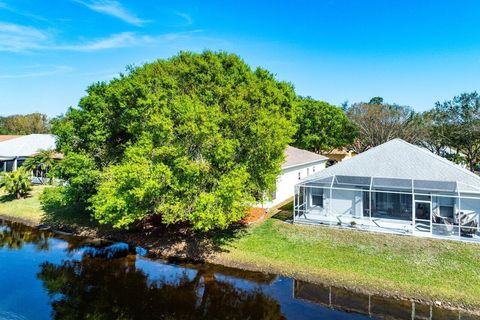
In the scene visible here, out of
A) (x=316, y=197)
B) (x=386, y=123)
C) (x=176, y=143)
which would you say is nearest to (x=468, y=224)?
(x=316, y=197)

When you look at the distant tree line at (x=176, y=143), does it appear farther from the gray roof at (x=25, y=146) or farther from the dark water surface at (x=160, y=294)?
the gray roof at (x=25, y=146)

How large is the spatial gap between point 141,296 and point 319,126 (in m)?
37.7

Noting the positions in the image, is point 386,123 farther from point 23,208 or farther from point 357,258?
point 23,208

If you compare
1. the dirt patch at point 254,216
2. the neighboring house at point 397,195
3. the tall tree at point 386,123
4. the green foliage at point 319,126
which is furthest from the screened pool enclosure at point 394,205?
the tall tree at point 386,123

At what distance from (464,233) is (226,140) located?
14415 mm

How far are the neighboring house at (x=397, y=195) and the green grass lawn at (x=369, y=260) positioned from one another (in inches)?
50.0

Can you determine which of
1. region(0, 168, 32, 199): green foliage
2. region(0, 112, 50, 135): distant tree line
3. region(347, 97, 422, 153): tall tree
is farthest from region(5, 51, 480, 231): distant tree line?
region(0, 112, 50, 135): distant tree line

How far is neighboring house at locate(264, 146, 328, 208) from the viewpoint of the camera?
27828 millimetres

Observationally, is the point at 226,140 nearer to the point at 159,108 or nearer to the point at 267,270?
the point at 159,108

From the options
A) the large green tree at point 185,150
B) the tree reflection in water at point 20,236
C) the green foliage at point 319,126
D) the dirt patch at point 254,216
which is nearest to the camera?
the large green tree at point 185,150

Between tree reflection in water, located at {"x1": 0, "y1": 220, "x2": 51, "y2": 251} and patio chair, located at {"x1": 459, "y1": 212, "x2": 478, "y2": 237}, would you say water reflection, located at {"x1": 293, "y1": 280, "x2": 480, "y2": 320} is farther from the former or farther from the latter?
tree reflection in water, located at {"x1": 0, "y1": 220, "x2": 51, "y2": 251}

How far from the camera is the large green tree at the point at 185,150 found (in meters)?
16.1

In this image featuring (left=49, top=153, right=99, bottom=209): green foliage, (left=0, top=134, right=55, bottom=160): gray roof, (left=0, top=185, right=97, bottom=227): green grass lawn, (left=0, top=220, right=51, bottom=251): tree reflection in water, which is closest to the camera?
(left=49, top=153, right=99, bottom=209): green foliage

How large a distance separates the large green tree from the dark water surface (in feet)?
8.49
